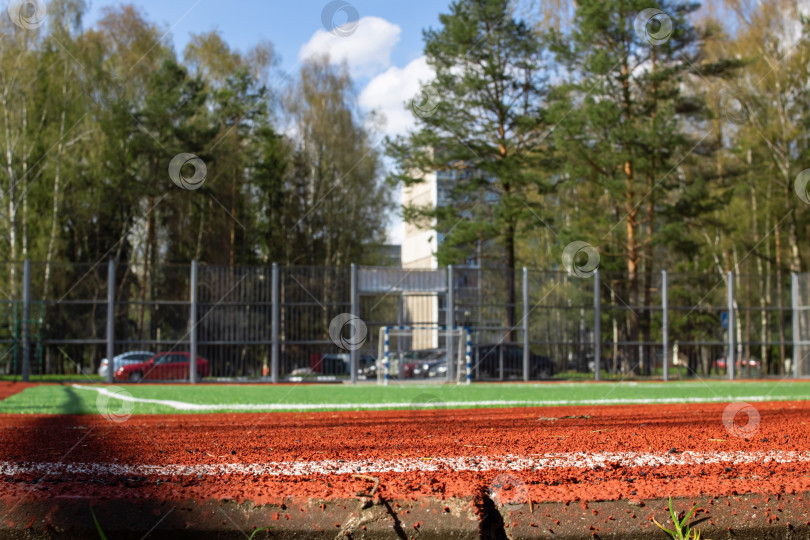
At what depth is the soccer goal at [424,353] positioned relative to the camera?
18.8 meters

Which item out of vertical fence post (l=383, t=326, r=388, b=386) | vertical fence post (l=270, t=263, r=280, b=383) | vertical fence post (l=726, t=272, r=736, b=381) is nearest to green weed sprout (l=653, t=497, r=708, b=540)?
vertical fence post (l=383, t=326, r=388, b=386)

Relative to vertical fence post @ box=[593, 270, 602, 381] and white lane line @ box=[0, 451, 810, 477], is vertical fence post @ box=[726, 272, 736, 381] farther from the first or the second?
white lane line @ box=[0, 451, 810, 477]

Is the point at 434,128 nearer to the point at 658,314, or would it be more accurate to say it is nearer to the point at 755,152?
the point at 658,314

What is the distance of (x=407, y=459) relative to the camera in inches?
148

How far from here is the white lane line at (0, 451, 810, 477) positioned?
336 centimetres

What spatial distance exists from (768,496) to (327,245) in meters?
34.3

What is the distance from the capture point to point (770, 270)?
36.4m

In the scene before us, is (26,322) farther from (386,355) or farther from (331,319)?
(386,355)

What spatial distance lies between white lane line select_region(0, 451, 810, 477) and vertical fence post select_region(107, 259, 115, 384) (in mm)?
14454

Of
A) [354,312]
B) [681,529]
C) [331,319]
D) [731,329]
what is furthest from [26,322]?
[681,529]

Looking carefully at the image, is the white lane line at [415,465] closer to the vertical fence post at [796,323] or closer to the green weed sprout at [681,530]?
the green weed sprout at [681,530]

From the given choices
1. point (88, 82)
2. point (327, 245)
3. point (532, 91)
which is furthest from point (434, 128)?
point (88, 82)

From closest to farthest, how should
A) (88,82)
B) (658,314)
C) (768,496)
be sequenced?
(768,496)
(658,314)
(88,82)

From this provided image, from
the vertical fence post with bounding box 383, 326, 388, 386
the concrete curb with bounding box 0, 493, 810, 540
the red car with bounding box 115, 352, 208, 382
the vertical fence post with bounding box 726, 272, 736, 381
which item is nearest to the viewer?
the concrete curb with bounding box 0, 493, 810, 540
